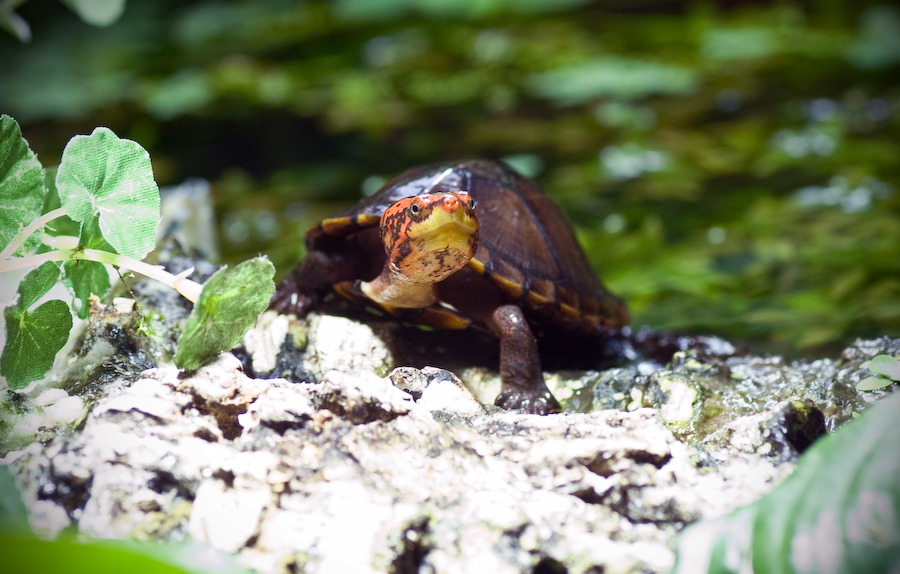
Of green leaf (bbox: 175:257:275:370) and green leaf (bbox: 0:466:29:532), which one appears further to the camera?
green leaf (bbox: 175:257:275:370)

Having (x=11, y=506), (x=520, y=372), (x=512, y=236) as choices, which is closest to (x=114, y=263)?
(x=11, y=506)

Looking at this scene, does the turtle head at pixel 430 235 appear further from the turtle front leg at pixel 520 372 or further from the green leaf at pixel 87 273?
the green leaf at pixel 87 273

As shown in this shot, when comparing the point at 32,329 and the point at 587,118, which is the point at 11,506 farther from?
the point at 587,118

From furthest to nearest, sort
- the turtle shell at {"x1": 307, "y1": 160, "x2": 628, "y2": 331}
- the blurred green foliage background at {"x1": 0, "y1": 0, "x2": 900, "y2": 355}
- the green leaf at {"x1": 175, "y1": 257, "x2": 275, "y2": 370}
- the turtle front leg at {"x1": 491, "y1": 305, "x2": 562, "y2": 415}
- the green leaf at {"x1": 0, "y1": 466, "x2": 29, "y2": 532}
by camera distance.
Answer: the blurred green foliage background at {"x1": 0, "y1": 0, "x2": 900, "y2": 355} → the turtle shell at {"x1": 307, "y1": 160, "x2": 628, "y2": 331} → the turtle front leg at {"x1": 491, "y1": 305, "x2": 562, "y2": 415} → the green leaf at {"x1": 175, "y1": 257, "x2": 275, "y2": 370} → the green leaf at {"x1": 0, "y1": 466, "x2": 29, "y2": 532}

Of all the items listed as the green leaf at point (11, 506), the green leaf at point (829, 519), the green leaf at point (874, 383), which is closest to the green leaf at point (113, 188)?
the green leaf at point (11, 506)

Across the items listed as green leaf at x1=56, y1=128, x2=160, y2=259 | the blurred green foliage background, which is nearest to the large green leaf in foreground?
green leaf at x1=56, y1=128, x2=160, y2=259

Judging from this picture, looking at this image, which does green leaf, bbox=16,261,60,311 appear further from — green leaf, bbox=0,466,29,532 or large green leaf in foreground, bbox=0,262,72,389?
green leaf, bbox=0,466,29,532
